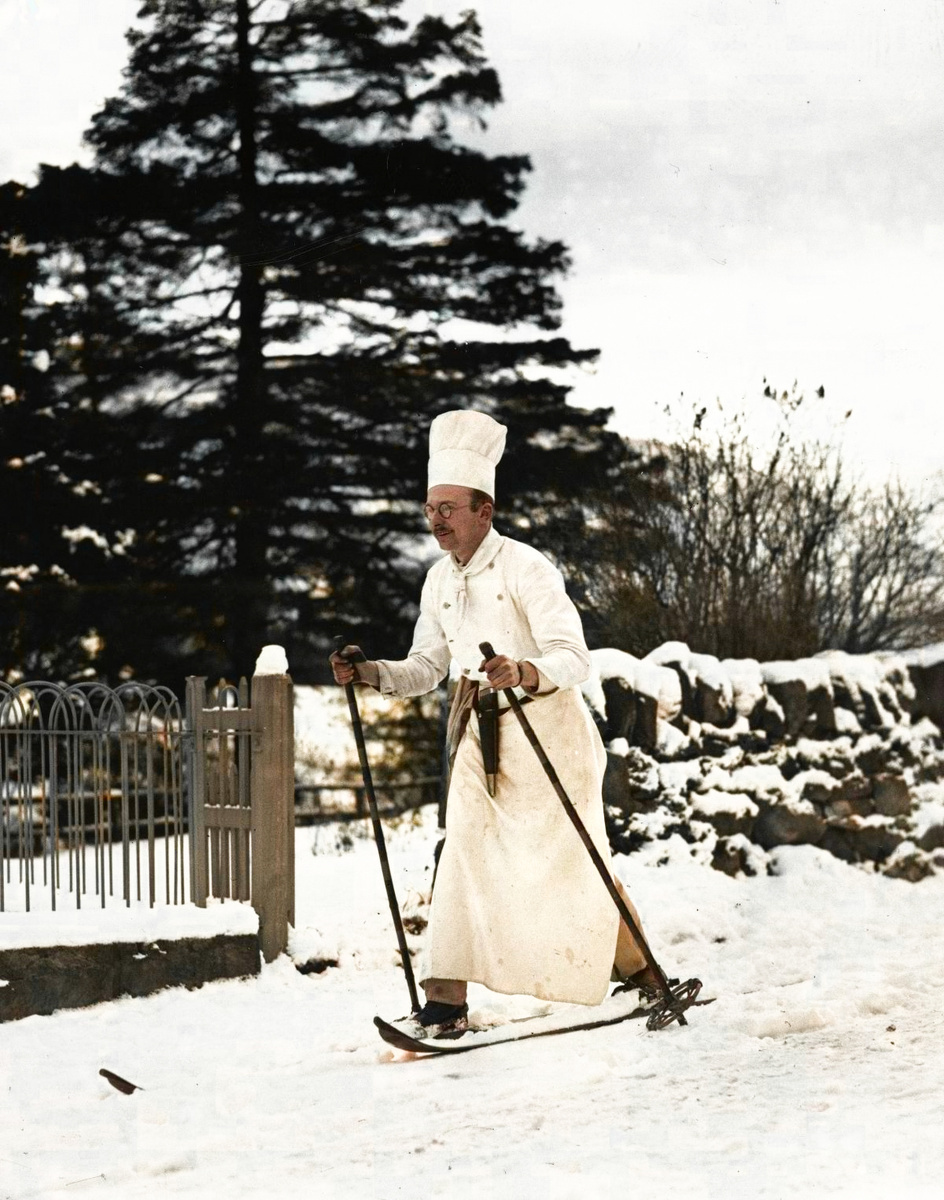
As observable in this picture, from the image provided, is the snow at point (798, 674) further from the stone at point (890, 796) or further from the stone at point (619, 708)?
the stone at point (619, 708)

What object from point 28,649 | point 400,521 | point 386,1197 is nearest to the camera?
point 386,1197

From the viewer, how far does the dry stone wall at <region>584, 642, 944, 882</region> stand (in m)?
9.69

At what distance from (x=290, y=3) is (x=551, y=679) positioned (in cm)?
1378

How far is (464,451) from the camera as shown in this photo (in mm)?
5887

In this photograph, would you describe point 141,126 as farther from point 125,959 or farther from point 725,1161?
point 725,1161

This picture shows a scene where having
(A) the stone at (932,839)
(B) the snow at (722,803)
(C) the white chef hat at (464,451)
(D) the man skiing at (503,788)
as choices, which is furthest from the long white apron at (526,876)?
Answer: (A) the stone at (932,839)

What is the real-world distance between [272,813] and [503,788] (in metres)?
2.08

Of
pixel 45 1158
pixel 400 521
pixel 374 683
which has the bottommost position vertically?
pixel 45 1158

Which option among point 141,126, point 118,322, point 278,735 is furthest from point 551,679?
point 141,126

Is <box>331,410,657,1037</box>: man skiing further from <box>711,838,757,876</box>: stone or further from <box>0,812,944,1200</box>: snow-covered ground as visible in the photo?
<box>711,838,757,876</box>: stone

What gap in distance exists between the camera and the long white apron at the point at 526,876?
5750mm

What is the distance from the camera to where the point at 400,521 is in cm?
1653

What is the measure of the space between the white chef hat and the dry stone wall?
12.3ft

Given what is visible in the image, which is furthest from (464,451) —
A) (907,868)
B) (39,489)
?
(39,489)
